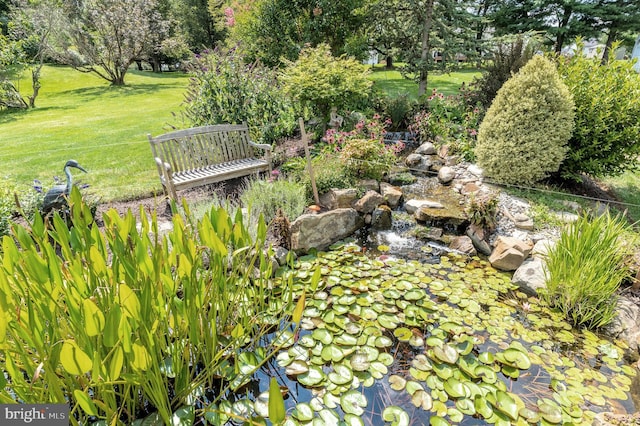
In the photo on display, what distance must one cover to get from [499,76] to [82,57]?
61.7 feet

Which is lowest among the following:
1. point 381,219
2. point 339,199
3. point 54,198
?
point 381,219

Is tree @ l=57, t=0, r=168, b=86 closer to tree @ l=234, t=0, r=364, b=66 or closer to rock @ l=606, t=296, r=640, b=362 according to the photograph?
tree @ l=234, t=0, r=364, b=66

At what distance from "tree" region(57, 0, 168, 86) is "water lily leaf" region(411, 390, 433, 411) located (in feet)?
61.4

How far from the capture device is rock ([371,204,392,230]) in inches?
174

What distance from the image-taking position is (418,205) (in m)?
4.61

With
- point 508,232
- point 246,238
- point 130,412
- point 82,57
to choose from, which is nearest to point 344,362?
point 246,238

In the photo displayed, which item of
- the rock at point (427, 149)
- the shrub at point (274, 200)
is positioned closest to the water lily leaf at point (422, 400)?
the shrub at point (274, 200)

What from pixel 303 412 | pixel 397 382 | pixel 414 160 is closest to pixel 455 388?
pixel 397 382

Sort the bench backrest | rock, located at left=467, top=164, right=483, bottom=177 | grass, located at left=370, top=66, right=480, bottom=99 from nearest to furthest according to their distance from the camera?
the bench backrest, rock, located at left=467, top=164, right=483, bottom=177, grass, located at left=370, top=66, right=480, bottom=99

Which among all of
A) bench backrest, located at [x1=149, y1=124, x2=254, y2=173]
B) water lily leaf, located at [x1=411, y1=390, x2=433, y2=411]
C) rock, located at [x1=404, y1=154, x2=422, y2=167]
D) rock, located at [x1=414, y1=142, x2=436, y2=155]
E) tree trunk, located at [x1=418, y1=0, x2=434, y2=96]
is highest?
tree trunk, located at [x1=418, y1=0, x2=434, y2=96]

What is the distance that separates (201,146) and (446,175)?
13.2ft

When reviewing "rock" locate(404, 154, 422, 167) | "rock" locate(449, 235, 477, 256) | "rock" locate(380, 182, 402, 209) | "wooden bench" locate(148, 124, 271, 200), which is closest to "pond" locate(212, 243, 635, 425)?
"rock" locate(449, 235, 477, 256)

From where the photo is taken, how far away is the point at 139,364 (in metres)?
1.18

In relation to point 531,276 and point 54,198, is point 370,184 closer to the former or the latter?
point 531,276
